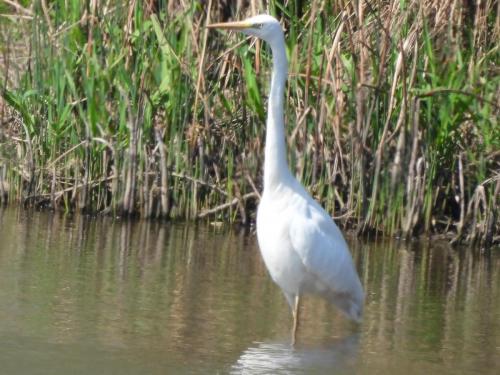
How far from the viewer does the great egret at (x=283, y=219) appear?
5812 millimetres

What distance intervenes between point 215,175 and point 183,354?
344 centimetres

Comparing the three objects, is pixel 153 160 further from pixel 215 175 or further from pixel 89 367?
pixel 89 367

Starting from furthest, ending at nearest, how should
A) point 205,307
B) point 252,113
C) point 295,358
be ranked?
point 252,113 → point 205,307 → point 295,358

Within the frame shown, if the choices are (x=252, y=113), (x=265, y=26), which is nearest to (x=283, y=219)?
(x=265, y=26)

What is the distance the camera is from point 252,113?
8273mm

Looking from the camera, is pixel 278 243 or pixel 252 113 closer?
pixel 278 243

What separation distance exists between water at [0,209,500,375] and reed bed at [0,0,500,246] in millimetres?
275

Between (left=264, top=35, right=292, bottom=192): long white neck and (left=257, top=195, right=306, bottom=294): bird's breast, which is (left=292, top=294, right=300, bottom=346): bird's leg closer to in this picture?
(left=257, top=195, right=306, bottom=294): bird's breast

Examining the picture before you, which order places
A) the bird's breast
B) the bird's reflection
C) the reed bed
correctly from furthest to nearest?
the reed bed < the bird's breast < the bird's reflection

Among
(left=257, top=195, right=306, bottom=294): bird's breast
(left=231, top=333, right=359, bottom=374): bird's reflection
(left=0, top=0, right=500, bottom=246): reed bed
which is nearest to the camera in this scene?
(left=231, top=333, right=359, bottom=374): bird's reflection

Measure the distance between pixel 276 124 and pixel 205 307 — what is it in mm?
1124

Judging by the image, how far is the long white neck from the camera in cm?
584

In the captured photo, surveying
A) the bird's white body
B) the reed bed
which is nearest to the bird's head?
the bird's white body

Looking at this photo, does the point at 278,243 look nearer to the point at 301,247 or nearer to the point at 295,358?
the point at 301,247
